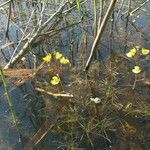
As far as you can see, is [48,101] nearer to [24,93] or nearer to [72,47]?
[24,93]

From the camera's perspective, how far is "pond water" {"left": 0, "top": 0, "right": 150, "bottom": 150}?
2.66 m

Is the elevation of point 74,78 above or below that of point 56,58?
below

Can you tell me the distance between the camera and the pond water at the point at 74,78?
8.73ft

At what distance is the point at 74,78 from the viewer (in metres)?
3.27

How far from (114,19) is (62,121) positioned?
1819mm

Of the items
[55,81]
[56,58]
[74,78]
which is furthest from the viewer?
[56,58]

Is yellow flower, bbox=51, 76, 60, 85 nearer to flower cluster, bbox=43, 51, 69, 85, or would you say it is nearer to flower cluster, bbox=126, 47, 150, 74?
flower cluster, bbox=43, 51, 69, 85

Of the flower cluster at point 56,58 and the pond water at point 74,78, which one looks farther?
the flower cluster at point 56,58

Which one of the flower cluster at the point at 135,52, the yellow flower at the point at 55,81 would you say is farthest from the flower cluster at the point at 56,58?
the flower cluster at the point at 135,52

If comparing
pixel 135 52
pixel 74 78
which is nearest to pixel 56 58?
pixel 74 78

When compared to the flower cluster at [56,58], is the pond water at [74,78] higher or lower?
lower

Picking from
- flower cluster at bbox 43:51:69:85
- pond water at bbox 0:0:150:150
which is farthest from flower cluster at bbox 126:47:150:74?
flower cluster at bbox 43:51:69:85

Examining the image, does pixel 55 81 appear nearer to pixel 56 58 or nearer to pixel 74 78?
pixel 74 78

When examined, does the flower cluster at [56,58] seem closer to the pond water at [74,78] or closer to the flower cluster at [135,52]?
the pond water at [74,78]
